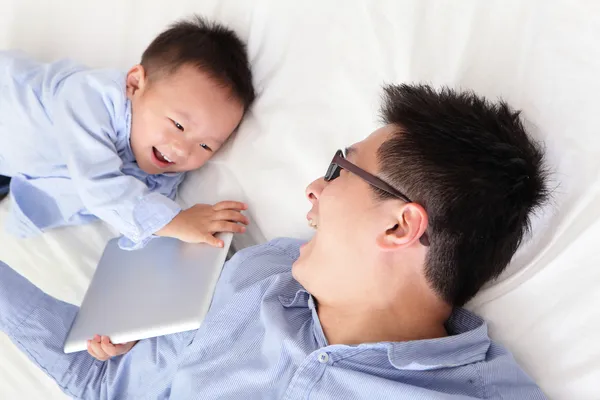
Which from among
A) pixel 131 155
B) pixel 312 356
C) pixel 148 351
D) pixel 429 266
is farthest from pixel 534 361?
pixel 131 155

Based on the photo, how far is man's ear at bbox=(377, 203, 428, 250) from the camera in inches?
35.4

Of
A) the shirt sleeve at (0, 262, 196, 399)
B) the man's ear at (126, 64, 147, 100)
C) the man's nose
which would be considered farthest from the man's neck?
the man's ear at (126, 64, 147, 100)

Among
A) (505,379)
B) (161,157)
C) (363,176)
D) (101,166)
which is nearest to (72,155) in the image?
(101,166)

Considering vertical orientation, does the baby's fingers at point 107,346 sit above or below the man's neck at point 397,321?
below

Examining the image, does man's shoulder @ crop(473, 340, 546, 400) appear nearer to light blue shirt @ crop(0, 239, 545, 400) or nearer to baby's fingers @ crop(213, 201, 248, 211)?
light blue shirt @ crop(0, 239, 545, 400)

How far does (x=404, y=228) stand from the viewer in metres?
0.92

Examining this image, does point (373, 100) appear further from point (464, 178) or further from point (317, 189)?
point (464, 178)

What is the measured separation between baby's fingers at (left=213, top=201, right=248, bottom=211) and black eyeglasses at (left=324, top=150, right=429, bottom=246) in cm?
37

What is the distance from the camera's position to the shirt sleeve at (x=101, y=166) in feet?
4.36

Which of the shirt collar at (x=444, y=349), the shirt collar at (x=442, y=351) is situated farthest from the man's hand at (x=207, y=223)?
the shirt collar at (x=442, y=351)

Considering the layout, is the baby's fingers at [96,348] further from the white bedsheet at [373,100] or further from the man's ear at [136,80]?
the man's ear at [136,80]

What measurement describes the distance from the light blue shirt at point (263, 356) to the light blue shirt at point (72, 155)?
246 millimetres

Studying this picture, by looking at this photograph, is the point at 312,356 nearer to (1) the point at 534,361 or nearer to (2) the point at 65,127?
(1) the point at 534,361

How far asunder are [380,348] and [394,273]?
13 centimetres
